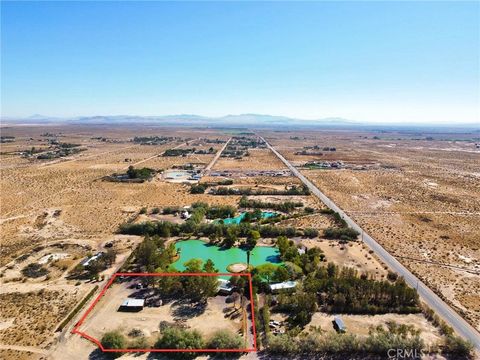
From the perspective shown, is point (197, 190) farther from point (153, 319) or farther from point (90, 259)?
point (153, 319)

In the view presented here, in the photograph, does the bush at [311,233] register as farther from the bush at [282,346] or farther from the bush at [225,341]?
the bush at [225,341]

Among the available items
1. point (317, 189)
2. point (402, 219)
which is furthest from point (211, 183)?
point (402, 219)

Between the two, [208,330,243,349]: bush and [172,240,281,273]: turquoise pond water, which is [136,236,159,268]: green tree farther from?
[208,330,243,349]: bush

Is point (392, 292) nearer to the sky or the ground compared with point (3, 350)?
nearer to the sky

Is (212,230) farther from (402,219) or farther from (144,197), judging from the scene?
(402,219)

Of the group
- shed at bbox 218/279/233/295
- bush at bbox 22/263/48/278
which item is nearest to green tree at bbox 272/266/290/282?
shed at bbox 218/279/233/295

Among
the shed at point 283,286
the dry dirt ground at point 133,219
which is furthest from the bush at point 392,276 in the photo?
the shed at point 283,286
